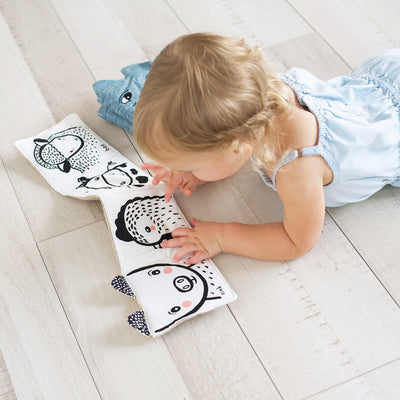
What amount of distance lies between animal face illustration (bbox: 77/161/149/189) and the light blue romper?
Answer: 10.4 inches

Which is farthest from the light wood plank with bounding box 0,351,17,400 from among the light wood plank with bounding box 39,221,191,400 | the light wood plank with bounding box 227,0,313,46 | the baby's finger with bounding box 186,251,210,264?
the light wood plank with bounding box 227,0,313,46

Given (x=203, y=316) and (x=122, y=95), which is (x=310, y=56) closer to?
(x=122, y=95)

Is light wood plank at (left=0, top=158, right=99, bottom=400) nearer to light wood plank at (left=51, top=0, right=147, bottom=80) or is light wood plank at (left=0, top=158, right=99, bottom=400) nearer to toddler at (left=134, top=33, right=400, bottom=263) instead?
toddler at (left=134, top=33, right=400, bottom=263)

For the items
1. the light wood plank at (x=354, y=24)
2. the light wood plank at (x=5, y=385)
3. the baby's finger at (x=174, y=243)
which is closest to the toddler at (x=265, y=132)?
the baby's finger at (x=174, y=243)

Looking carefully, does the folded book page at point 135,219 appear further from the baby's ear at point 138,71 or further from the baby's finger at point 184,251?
the baby's ear at point 138,71

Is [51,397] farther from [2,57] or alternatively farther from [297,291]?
[2,57]

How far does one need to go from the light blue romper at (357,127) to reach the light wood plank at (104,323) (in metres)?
0.35

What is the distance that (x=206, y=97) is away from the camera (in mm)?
694

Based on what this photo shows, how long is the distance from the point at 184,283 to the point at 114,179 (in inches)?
11.3

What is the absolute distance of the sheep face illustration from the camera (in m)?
1.12

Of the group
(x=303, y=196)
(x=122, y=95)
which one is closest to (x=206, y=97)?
(x=303, y=196)

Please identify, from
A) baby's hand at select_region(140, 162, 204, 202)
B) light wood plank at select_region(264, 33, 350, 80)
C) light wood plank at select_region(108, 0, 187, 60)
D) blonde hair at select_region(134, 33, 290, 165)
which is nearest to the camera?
blonde hair at select_region(134, 33, 290, 165)

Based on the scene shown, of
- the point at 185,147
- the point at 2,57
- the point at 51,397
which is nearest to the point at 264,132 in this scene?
the point at 185,147

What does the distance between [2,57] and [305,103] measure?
88 centimetres
